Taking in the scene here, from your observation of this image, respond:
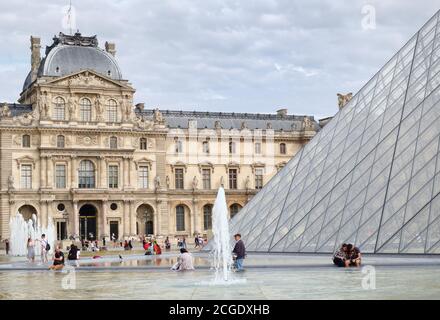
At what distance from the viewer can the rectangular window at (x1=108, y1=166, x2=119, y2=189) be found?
6475cm

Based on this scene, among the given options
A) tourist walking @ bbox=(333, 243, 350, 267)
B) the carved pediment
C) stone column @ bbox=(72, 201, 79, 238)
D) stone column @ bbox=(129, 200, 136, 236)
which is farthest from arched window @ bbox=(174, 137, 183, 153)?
tourist walking @ bbox=(333, 243, 350, 267)

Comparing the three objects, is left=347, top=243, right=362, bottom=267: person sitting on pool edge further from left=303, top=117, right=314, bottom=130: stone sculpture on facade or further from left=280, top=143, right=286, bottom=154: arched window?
left=303, top=117, right=314, bottom=130: stone sculpture on facade

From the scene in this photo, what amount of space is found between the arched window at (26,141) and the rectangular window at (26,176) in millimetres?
1537

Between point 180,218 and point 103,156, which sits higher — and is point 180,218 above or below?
below

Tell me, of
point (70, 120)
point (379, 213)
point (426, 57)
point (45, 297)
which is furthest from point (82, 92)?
point (45, 297)

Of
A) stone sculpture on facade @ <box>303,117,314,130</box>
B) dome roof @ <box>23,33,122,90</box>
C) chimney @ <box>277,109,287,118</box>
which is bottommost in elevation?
stone sculpture on facade @ <box>303,117,314,130</box>

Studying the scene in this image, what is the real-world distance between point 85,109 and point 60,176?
562 cm

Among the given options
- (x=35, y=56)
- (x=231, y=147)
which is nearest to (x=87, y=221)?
(x=231, y=147)

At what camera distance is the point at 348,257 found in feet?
64.4

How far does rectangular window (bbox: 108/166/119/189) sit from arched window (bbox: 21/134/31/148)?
6586 mm

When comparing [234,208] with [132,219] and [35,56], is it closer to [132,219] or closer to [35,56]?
[132,219]

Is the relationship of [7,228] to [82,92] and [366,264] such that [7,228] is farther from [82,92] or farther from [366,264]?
[366,264]

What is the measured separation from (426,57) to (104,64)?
41.9 meters

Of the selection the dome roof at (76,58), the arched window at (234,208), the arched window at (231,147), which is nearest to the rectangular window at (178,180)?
the arched window at (231,147)
